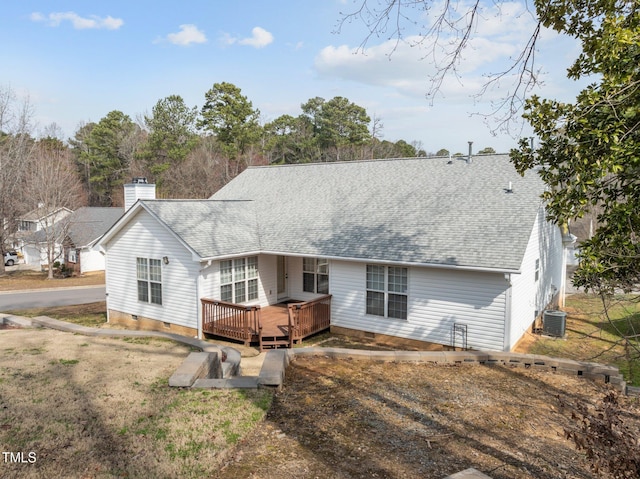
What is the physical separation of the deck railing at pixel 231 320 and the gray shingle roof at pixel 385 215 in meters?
1.75

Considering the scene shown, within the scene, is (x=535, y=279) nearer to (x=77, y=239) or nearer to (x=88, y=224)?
(x=77, y=239)

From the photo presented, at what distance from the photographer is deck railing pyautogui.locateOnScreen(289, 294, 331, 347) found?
530 inches

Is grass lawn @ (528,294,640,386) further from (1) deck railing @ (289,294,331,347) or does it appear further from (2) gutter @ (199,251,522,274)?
(1) deck railing @ (289,294,331,347)

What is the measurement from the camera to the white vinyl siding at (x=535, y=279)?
1241 centimetres

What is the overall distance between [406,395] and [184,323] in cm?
967

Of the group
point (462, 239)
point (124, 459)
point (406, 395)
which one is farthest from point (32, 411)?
point (462, 239)

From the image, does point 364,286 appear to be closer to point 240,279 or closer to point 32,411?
point 240,279

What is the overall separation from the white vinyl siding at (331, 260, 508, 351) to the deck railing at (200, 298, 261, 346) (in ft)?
9.24

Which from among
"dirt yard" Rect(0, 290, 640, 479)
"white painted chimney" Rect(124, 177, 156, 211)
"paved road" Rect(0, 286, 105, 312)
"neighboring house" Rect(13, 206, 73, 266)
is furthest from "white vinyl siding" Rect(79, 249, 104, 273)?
"dirt yard" Rect(0, 290, 640, 479)

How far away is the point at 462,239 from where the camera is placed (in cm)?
1288

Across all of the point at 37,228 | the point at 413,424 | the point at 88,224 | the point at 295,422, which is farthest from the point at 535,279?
the point at 37,228

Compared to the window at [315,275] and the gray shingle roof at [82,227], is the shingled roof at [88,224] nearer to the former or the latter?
the gray shingle roof at [82,227]

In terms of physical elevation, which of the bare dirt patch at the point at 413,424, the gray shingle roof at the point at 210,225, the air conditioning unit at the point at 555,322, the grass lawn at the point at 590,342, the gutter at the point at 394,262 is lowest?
the grass lawn at the point at 590,342

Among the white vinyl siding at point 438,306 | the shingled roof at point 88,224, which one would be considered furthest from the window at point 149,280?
the shingled roof at point 88,224
